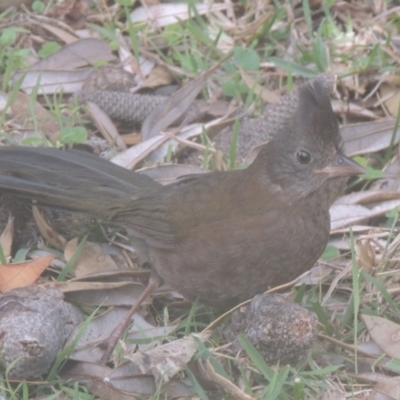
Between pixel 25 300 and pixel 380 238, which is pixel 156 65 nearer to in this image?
pixel 380 238

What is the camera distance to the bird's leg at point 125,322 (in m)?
4.30

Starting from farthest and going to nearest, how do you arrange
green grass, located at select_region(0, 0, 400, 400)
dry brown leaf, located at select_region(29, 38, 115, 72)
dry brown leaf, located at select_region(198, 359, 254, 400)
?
dry brown leaf, located at select_region(29, 38, 115, 72) → green grass, located at select_region(0, 0, 400, 400) → dry brown leaf, located at select_region(198, 359, 254, 400)

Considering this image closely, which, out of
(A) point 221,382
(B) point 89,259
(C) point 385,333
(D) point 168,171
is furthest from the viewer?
(D) point 168,171

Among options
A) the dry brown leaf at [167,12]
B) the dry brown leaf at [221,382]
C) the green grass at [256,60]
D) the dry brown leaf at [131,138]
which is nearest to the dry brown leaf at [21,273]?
the green grass at [256,60]

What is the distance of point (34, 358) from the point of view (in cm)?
394

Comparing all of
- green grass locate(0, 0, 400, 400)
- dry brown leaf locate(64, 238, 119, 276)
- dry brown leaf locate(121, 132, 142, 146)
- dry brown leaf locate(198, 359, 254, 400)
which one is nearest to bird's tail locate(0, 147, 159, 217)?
dry brown leaf locate(64, 238, 119, 276)

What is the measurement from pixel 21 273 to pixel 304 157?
1.39m

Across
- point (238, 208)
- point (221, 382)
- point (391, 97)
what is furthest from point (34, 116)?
point (221, 382)

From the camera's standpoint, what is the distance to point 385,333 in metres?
4.31

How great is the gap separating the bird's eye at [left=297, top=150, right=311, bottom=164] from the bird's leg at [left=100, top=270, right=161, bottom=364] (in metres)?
0.86

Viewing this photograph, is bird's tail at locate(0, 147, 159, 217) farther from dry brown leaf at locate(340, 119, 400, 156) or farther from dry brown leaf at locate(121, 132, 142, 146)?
dry brown leaf at locate(340, 119, 400, 156)

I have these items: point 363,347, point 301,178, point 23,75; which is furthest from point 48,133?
point 363,347

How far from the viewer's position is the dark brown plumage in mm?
Answer: 4414

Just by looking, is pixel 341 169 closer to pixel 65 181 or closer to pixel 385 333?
pixel 385 333
